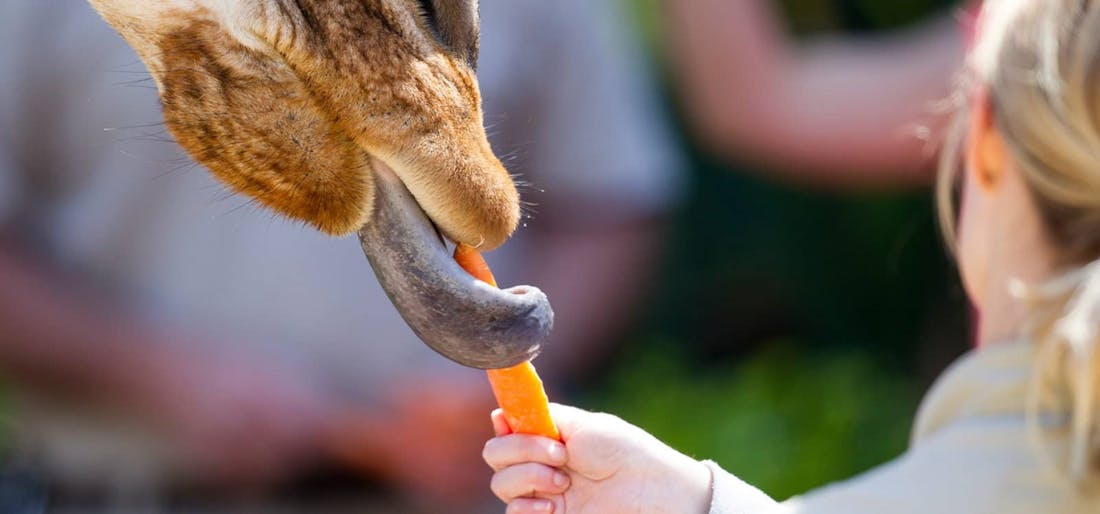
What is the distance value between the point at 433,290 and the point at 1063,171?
0.77 metres

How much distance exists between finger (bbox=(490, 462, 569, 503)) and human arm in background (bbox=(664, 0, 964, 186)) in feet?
6.52

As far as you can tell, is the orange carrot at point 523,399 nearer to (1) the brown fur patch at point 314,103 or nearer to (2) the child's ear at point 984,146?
(1) the brown fur patch at point 314,103

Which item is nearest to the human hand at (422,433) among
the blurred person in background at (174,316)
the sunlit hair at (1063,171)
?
the blurred person in background at (174,316)

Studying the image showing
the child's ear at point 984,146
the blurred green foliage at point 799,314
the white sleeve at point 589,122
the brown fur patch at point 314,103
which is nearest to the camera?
the brown fur patch at point 314,103

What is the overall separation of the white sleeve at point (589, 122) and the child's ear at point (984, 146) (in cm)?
141

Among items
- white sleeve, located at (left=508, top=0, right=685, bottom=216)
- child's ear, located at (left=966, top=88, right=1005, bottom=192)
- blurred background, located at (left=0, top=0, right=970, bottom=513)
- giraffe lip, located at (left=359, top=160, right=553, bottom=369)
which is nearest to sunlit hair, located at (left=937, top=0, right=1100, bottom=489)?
child's ear, located at (left=966, top=88, right=1005, bottom=192)

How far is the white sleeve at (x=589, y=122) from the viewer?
3078 mm

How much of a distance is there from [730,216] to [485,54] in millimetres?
1005

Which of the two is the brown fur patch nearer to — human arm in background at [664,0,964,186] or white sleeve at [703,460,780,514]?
white sleeve at [703,460,780,514]

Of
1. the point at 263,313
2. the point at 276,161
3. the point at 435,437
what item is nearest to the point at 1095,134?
the point at 276,161

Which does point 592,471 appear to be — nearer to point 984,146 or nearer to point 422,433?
point 984,146

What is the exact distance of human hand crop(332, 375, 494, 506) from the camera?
9.20ft

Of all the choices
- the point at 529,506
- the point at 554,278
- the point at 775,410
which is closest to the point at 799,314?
the point at 775,410

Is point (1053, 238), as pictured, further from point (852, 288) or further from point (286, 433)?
point (852, 288)
